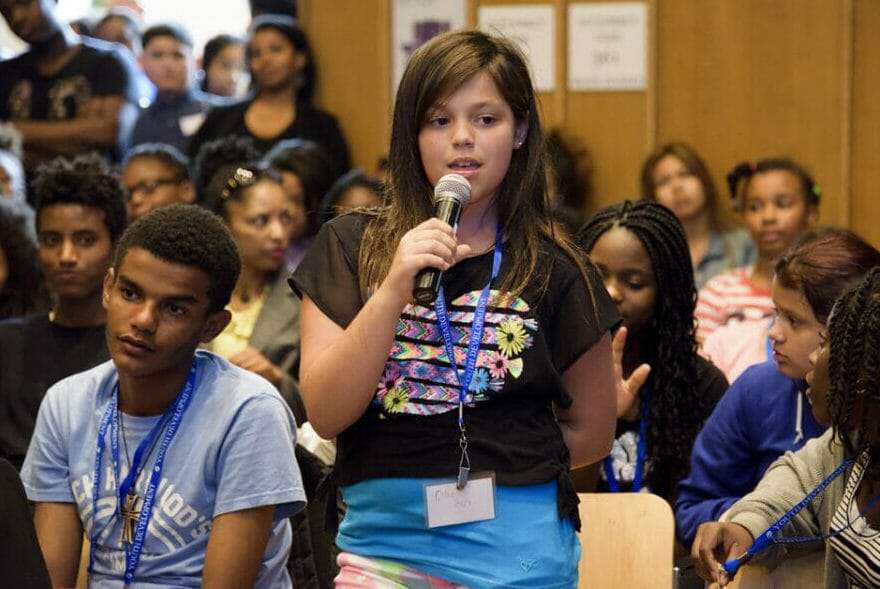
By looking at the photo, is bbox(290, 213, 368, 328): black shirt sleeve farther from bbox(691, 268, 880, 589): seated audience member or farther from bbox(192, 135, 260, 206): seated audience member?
bbox(192, 135, 260, 206): seated audience member

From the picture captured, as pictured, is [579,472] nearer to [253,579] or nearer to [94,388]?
[253,579]

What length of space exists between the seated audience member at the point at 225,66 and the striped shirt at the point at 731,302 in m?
3.30

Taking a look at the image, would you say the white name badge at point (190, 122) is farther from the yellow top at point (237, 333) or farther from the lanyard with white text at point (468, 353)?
the lanyard with white text at point (468, 353)

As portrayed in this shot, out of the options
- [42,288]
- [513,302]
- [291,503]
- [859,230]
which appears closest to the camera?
[513,302]

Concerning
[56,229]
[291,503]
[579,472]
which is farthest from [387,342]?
[56,229]

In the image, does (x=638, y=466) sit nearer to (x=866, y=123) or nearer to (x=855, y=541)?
(x=855, y=541)

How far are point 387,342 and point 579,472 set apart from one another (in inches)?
52.0

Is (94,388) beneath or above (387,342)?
beneath

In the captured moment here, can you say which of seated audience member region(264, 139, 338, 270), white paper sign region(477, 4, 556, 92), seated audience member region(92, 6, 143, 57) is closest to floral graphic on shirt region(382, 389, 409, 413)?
seated audience member region(264, 139, 338, 270)

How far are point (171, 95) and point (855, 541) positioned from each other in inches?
201

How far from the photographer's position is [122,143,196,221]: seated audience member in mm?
5633

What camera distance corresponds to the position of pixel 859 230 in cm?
655

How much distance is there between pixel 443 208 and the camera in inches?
81.8

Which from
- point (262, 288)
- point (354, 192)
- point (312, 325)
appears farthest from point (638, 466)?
point (354, 192)
